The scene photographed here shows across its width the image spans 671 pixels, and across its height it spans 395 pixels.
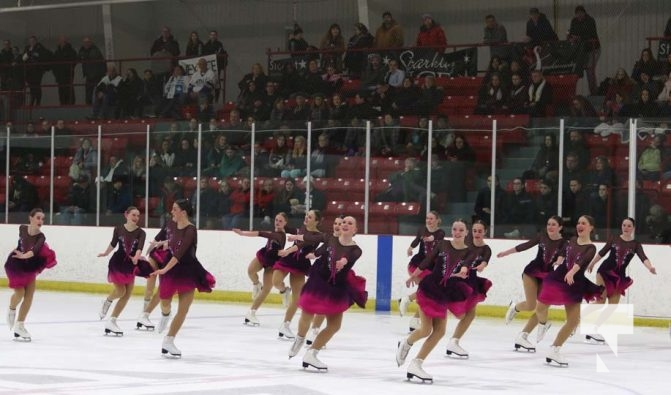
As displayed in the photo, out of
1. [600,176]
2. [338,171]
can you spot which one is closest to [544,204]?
[600,176]

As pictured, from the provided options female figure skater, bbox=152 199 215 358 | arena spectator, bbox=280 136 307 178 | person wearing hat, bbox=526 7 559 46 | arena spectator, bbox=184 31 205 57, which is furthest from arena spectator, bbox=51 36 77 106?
female figure skater, bbox=152 199 215 358

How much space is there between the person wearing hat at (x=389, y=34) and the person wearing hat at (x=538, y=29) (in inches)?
108

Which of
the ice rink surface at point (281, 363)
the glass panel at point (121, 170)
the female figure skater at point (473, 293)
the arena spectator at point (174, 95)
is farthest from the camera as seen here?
the arena spectator at point (174, 95)

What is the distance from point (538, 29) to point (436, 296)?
1282 centimetres

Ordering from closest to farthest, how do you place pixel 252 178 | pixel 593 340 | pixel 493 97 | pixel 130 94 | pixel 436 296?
pixel 436 296 → pixel 593 340 → pixel 252 178 → pixel 493 97 → pixel 130 94

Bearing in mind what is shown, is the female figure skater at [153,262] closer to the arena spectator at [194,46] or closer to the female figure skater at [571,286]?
the female figure skater at [571,286]

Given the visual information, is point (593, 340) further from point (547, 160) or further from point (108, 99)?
point (108, 99)

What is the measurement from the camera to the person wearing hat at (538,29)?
23094mm

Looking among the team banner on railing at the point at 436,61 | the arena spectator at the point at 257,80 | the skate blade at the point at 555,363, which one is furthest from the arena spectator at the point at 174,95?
the skate blade at the point at 555,363

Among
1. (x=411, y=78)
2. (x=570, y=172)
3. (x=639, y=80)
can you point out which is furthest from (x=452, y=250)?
(x=411, y=78)

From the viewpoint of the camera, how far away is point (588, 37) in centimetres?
2266

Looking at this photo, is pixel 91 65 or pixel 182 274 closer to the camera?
pixel 182 274

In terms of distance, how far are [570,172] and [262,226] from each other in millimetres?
5039

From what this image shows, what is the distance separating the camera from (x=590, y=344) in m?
15.3
